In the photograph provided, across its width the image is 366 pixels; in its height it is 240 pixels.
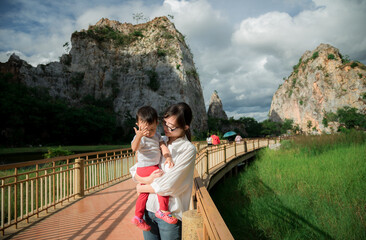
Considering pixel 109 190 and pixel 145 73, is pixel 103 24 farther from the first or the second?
pixel 109 190

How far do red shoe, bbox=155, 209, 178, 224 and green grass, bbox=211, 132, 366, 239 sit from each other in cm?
468

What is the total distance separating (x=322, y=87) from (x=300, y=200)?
62.7 meters

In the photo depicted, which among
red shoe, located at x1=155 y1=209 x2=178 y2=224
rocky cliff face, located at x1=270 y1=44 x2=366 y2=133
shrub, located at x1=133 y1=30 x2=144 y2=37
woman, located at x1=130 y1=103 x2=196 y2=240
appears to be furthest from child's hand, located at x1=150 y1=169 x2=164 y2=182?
rocky cliff face, located at x1=270 y1=44 x2=366 y2=133

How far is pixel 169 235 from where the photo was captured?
1665mm

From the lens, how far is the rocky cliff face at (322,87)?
53.4 m

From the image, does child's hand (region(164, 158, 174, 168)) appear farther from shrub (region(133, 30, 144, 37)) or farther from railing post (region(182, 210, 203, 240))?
shrub (region(133, 30, 144, 37))

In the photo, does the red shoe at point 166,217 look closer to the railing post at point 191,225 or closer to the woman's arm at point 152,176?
the railing post at point 191,225

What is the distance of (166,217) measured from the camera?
1619 mm

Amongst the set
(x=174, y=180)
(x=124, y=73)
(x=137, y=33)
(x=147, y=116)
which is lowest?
(x=174, y=180)

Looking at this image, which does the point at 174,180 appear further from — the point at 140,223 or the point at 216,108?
the point at 216,108

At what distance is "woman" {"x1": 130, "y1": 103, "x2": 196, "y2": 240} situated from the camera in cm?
152

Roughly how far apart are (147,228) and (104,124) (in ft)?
109

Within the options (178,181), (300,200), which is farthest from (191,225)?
(300,200)

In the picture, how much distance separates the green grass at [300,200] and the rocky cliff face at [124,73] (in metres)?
32.0
